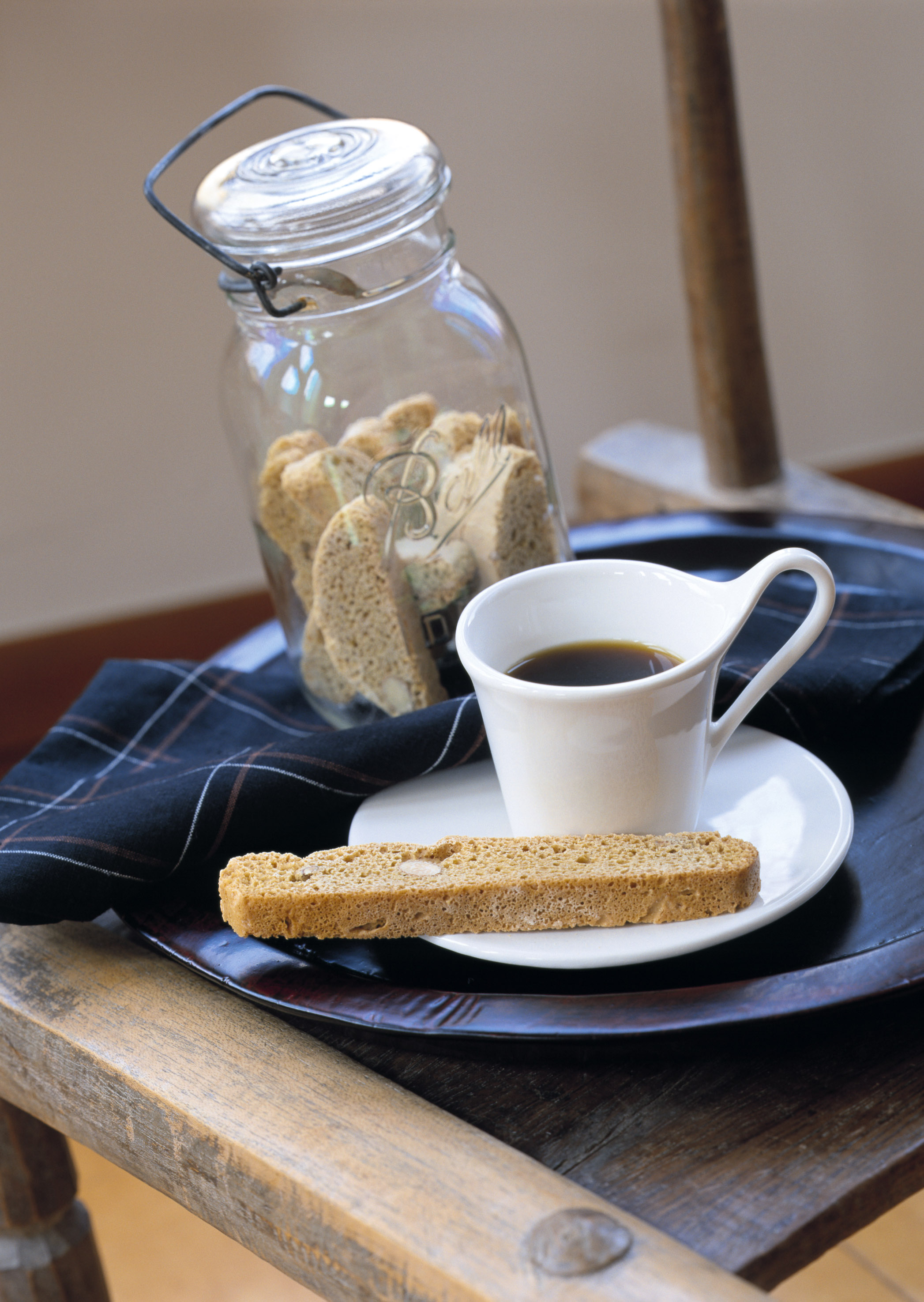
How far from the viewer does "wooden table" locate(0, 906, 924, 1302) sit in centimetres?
45

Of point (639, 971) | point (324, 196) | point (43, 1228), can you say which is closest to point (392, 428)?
point (324, 196)

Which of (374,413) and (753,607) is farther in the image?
(374,413)

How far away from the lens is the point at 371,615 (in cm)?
73

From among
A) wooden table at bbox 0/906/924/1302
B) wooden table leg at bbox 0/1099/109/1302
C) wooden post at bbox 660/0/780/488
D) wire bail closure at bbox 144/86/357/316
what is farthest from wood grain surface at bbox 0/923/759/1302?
wooden post at bbox 660/0/780/488

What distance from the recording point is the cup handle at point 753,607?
1.83ft

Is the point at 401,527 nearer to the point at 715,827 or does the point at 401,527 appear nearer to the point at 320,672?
the point at 320,672

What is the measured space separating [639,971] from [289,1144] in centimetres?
16

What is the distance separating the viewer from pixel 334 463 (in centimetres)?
72

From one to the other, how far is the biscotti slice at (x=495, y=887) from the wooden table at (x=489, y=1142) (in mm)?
56

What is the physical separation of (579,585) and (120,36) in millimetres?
1410

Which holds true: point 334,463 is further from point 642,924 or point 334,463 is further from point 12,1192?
point 12,1192

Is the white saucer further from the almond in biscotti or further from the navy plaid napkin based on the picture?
the almond in biscotti

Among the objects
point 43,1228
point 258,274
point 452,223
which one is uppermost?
point 258,274

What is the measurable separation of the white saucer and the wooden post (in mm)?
867
